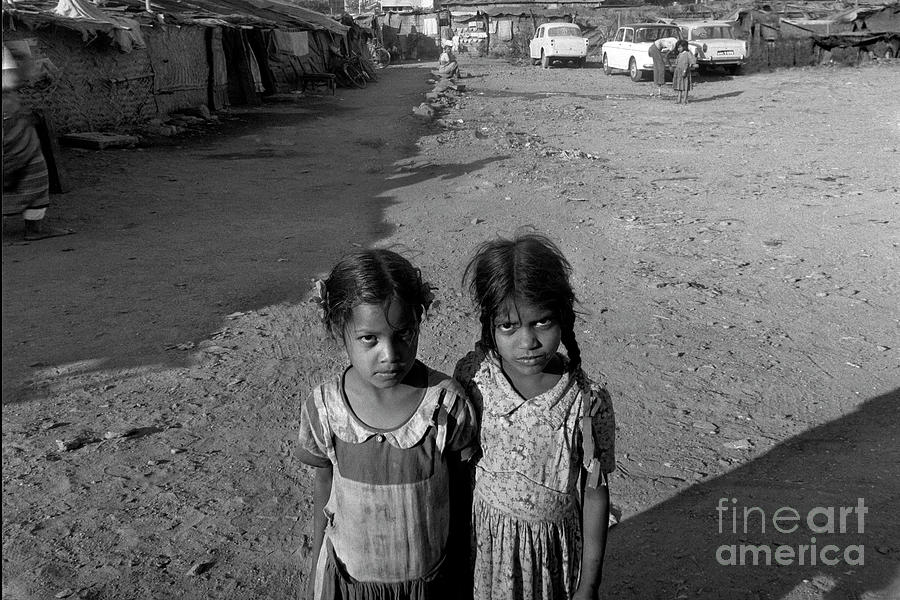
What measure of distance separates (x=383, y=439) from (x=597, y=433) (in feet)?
1.62

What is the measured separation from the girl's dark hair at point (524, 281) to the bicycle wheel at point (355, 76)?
2353 centimetres

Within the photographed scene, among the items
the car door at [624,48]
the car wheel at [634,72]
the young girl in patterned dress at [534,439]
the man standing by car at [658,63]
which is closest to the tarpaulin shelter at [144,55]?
the young girl in patterned dress at [534,439]

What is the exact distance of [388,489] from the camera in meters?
1.81

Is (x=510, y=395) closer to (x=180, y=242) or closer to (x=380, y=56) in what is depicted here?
(x=180, y=242)

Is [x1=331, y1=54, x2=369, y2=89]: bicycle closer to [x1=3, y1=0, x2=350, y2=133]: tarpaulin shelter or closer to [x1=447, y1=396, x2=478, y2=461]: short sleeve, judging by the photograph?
[x1=3, y1=0, x2=350, y2=133]: tarpaulin shelter

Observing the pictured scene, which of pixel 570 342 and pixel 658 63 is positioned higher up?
pixel 658 63

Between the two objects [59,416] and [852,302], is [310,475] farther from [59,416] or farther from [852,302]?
[852,302]

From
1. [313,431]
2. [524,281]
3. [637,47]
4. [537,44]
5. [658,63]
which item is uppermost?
[537,44]

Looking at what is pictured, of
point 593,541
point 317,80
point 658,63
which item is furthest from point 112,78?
point 658,63

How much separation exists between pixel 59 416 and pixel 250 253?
2931mm

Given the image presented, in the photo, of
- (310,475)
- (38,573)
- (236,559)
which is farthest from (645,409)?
(38,573)

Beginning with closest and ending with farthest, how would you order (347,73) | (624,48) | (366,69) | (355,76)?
(624,48)
(347,73)
(355,76)
(366,69)

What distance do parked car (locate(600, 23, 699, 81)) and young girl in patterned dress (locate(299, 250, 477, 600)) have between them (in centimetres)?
2211

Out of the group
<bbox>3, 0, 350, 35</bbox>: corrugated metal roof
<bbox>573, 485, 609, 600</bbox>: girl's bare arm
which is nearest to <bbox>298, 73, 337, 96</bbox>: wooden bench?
<bbox>3, 0, 350, 35</bbox>: corrugated metal roof
